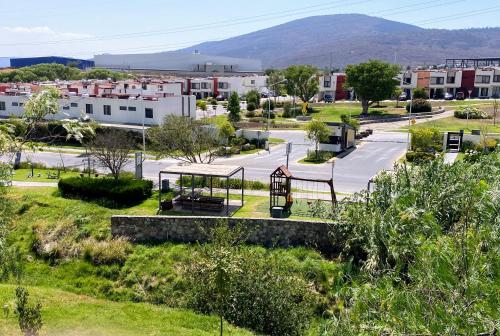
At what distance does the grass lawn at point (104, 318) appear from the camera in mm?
16625

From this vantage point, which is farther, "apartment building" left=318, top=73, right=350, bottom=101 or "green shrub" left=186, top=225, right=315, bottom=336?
"apartment building" left=318, top=73, right=350, bottom=101

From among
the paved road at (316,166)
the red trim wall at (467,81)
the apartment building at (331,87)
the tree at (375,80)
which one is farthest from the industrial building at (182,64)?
the paved road at (316,166)

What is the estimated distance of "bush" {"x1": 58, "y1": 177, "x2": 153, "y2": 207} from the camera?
27703 millimetres

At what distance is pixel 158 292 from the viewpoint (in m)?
21.1

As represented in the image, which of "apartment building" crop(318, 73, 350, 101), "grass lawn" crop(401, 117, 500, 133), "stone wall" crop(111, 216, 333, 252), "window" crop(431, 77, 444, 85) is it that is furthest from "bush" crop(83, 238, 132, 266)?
"window" crop(431, 77, 444, 85)

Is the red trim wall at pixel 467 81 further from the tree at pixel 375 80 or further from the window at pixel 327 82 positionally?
the tree at pixel 375 80

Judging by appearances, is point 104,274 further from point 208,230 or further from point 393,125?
point 393,125

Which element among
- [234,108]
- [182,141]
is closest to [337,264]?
[182,141]

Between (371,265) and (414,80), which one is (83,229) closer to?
(371,265)

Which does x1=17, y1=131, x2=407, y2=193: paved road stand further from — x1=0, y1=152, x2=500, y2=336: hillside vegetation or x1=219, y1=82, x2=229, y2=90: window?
x1=219, y1=82, x2=229, y2=90: window

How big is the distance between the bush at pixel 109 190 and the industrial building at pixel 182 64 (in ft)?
384

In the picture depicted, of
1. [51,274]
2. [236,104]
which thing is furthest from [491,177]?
[236,104]

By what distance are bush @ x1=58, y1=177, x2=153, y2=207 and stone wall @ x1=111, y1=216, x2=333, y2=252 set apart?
3.45 metres

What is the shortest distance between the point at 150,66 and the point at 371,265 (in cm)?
15342
